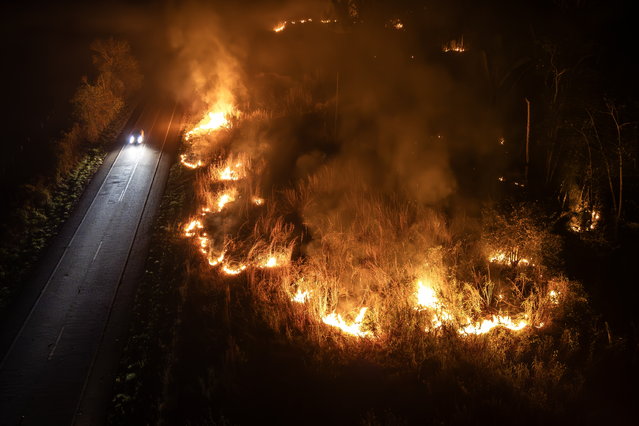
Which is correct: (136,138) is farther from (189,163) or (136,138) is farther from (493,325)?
(493,325)

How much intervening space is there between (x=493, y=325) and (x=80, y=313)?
11.3 m

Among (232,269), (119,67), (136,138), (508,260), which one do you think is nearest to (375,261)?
(508,260)

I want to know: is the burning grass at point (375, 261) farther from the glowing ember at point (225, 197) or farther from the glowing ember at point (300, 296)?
the glowing ember at point (225, 197)

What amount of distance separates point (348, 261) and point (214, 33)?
91.7 ft

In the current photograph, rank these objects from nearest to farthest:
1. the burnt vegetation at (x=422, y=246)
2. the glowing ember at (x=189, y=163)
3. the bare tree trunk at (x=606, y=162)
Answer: the burnt vegetation at (x=422, y=246)
the bare tree trunk at (x=606, y=162)
the glowing ember at (x=189, y=163)

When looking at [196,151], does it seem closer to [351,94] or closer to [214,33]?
[351,94]

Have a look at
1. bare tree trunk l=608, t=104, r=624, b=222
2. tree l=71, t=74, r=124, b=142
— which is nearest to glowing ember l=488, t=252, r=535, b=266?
bare tree trunk l=608, t=104, r=624, b=222

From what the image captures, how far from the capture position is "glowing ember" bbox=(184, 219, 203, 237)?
1477cm

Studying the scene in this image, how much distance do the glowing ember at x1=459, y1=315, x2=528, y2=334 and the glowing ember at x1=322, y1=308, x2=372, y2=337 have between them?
2413 millimetres

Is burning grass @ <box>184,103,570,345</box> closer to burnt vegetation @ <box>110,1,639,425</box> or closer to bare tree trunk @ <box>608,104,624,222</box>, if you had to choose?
burnt vegetation @ <box>110,1,639,425</box>

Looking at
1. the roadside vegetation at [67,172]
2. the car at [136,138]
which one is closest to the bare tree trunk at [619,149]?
the roadside vegetation at [67,172]

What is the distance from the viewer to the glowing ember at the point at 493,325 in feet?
32.6

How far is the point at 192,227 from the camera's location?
15117 millimetres

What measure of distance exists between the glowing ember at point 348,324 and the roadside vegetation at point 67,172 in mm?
9775
